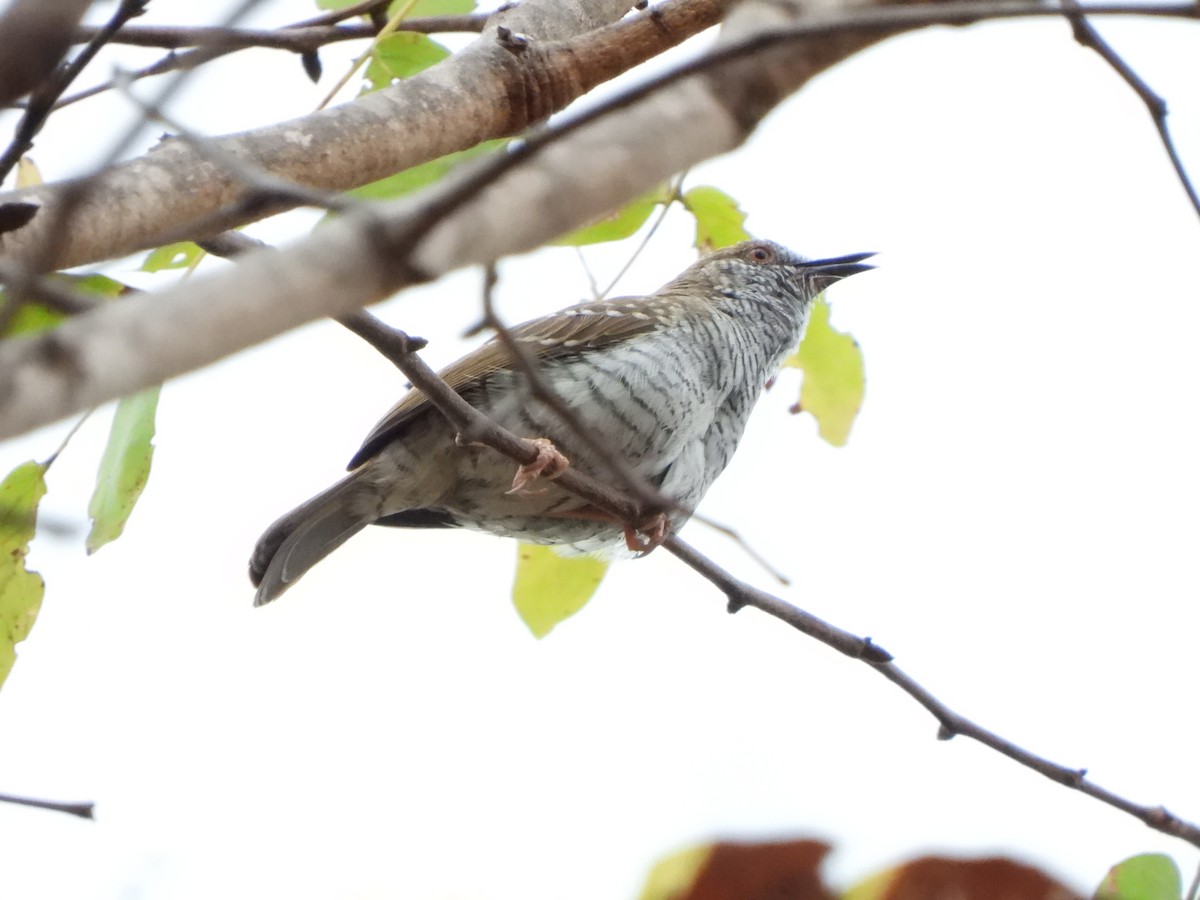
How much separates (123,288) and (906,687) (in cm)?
161

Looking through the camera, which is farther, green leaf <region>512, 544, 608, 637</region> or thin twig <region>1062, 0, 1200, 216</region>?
green leaf <region>512, 544, 608, 637</region>

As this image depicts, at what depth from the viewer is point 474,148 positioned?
2.78 m

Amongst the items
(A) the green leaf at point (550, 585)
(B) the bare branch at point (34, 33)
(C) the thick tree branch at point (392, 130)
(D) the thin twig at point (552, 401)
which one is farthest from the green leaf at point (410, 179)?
(B) the bare branch at point (34, 33)

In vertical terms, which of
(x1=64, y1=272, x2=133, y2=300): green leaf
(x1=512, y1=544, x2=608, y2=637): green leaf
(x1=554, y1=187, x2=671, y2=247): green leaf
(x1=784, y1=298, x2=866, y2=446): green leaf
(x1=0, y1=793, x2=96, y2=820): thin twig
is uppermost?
(x1=554, y1=187, x2=671, y2=247): green leaf

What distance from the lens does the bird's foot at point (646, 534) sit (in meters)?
3.74

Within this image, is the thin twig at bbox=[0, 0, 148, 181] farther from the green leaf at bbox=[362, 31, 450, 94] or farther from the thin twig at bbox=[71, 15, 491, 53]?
the green leaf at bbox=[362, 31, 450, 94]

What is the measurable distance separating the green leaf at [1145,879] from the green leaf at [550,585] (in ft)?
6.00

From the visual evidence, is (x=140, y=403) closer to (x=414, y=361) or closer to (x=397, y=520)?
(x=414, y=361)

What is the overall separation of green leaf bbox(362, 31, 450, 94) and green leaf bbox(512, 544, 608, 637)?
4.03 ft

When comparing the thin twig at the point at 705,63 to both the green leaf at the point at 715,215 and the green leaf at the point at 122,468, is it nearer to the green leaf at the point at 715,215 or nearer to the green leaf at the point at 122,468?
the green leaf at the point at 122,468

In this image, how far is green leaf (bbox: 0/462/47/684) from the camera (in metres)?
2.53

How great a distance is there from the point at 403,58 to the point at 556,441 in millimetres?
1325

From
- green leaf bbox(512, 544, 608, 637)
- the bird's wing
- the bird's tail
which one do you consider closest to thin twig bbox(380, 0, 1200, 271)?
green leaf bbox(512, 544, 608, 637)

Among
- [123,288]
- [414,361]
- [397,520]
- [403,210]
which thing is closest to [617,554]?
[397,520]
